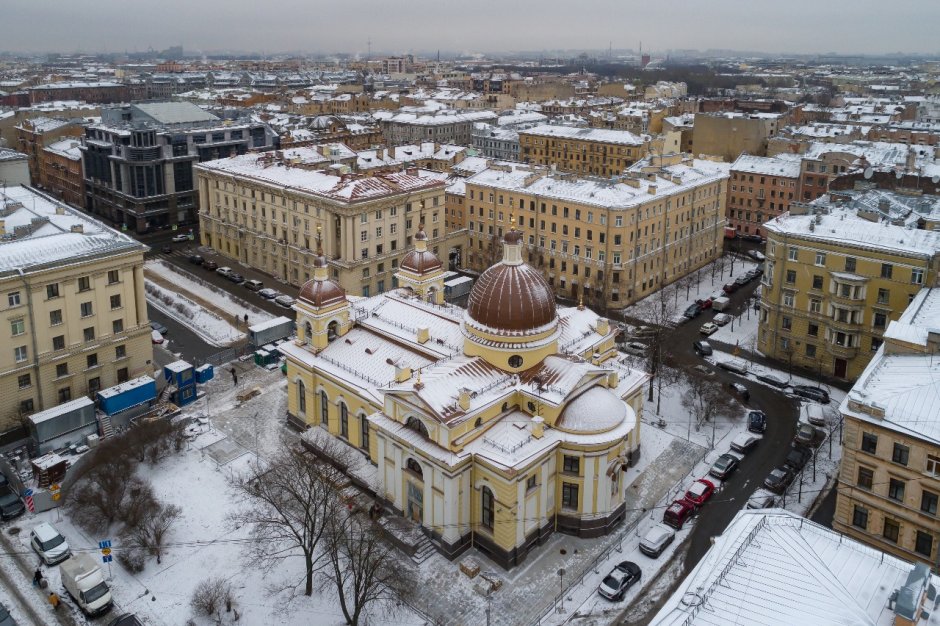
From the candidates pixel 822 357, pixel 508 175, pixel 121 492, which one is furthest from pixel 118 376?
pixel 822 357

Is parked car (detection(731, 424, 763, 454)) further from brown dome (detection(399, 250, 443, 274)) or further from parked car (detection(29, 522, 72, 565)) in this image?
parked car (detection(29, 522, 72, 565))

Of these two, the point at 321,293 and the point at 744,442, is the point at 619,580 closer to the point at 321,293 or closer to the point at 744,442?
the point at 744,442

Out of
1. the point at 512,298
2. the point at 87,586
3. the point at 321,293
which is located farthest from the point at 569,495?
the point at 87,586

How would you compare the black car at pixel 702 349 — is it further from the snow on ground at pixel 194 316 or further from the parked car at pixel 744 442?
the snow on ground at pixel 194 316

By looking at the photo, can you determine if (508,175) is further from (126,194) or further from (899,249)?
(126,194)

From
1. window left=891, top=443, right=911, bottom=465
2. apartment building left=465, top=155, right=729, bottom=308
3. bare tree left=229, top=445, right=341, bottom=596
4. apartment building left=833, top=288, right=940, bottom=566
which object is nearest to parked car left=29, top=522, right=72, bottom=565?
bare tree left=229, top=445, right=341, bottom=596

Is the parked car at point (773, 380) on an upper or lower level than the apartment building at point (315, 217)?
lower

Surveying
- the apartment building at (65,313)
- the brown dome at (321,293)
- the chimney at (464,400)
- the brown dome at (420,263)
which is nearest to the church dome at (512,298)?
the chimney at (464,400)
